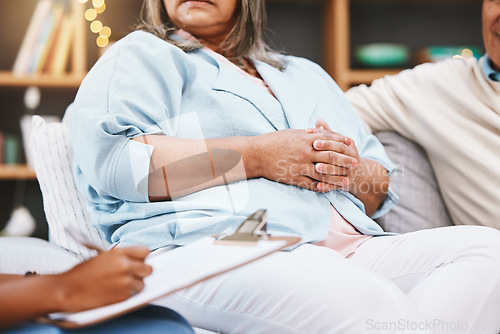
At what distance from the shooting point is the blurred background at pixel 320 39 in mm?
2447

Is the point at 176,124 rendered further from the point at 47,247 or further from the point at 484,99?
the point at 484,99

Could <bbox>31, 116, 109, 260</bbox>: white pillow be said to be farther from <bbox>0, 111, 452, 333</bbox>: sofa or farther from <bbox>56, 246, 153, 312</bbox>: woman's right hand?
<bbox>56, 246, 153, 312</bbox>: woman's right hand

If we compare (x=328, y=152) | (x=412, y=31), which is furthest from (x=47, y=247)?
(x=412, y=31)

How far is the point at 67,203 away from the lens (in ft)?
3.82

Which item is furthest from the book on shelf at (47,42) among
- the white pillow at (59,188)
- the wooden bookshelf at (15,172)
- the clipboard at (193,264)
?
the clipboard at (193,264)

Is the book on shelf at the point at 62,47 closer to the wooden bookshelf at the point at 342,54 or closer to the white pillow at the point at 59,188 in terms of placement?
the wooden bookshelf at the point at 342,54

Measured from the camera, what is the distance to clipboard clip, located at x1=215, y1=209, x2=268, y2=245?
62cm

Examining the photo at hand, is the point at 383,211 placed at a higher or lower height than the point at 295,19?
lower

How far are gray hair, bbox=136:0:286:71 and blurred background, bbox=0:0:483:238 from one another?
3.68 feet

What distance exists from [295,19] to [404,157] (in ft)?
4.87

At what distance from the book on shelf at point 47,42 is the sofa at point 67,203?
118 cm

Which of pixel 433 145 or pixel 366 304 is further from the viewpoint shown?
pixel 433 145

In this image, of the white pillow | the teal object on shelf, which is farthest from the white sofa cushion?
the teal object on shelf

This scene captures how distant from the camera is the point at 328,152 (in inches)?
40.0
